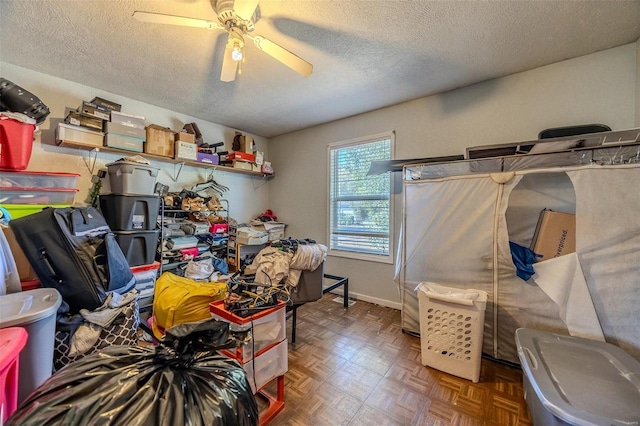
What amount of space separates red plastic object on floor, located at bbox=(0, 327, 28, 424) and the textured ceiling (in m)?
1.90

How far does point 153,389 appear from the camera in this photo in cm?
64

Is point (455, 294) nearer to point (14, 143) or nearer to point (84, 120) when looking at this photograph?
point (14, 143)

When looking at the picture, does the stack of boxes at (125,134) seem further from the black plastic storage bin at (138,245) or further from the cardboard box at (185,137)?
the black plastic storage bin at (138,245)

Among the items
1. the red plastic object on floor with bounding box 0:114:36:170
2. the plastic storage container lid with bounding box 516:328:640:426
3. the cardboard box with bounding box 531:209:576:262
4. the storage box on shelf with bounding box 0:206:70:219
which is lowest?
the plastic storage container lid with bounding box 516:328:640:426

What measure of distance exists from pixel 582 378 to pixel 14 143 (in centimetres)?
396

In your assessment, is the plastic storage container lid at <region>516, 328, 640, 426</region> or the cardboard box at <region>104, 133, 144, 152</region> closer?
the plastic storage container lid at <region>516, 328, 640, 426</region>

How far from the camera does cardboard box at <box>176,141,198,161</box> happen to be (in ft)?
9.57

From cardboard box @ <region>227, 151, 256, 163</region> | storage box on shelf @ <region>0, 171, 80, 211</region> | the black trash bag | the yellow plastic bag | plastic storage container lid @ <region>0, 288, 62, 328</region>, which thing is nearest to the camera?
the black trash bag

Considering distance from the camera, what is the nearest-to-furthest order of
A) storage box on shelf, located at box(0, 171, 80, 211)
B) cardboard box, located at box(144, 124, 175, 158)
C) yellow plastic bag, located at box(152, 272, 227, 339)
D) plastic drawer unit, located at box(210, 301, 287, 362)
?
plastic drawer unit, located at box(210, 301, 287, 362)
yellow plastic bag, located at box(152, 272, 227, 339)
storage box on shelf, located at box(0, 171, 80, 211)
cardboard box, located at box(144, 124, 175, 158)

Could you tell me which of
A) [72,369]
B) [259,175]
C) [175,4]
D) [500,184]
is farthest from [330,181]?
[72,369]

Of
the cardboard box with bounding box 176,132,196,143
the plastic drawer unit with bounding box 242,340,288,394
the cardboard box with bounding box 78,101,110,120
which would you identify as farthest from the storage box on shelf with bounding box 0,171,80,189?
the plastic drawer unit with bounding box 242,340,288,394

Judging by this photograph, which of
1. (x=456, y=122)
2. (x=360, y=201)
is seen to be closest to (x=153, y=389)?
(x=360, y=201)

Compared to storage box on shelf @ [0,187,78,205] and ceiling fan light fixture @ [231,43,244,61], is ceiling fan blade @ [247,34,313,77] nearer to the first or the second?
ceiling fan light fixture @ [231,43,244,61]

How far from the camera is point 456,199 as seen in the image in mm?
2146
